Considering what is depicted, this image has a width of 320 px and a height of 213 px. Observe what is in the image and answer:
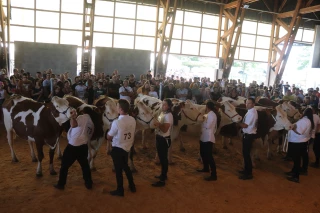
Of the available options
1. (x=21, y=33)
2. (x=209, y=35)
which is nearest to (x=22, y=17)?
(x=21, y=33)

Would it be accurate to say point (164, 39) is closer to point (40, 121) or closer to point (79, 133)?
point (40, 121)

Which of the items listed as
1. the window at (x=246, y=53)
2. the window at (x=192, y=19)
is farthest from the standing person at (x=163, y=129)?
the window at (x=246, y=53)

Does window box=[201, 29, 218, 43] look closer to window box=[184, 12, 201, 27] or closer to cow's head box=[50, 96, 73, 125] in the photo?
window box=[184, 12, 201, 27]

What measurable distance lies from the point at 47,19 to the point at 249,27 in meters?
16.0

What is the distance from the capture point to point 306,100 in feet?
37.8

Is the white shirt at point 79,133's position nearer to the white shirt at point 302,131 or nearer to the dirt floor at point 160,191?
the dirt floor at point 160,191

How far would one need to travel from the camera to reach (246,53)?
919 inches

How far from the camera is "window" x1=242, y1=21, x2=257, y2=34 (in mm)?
23000

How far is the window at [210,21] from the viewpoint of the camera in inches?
856

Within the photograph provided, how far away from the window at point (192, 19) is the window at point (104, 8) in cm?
583

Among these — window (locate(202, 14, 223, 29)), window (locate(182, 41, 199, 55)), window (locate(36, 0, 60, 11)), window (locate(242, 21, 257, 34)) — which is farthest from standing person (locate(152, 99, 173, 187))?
window (locate(242, 21, 257, 34))

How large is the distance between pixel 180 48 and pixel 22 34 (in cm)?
1119

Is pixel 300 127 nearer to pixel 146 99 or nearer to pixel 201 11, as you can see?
pixel 146 99

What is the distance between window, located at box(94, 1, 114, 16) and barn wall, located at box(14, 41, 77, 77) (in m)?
4.21
